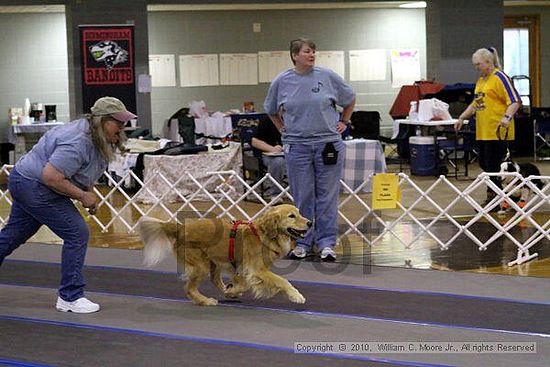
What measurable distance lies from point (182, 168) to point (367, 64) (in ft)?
21.1

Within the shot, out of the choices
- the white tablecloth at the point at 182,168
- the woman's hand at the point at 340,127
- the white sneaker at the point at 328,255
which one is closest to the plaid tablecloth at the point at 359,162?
the white tablecloth at the point at 182,168

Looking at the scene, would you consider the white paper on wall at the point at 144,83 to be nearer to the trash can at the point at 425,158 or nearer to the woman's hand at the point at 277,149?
the trash can at the point at 425,158

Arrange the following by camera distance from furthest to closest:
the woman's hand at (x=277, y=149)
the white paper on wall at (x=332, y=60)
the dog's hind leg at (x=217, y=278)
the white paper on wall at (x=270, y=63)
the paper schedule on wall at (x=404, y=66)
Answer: the paper schedule on wall at (x=404, y=66) < the white paper on wall at (x=332, y=60) < the white paper on wall at (x=270, y=63) < the woman's hand at (x=277, y=149) < the dog's hind leg at (x=217, y=278)

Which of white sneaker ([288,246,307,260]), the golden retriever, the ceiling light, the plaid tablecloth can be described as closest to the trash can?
the plaid tablecloth

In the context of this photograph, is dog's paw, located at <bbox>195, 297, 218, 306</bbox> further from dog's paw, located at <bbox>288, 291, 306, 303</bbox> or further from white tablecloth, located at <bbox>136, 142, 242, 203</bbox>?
white tablecloth, located at <bbox>136, 142, 242, 203</bbox>

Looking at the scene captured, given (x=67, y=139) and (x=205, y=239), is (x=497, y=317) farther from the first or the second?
(x=67, y=139)

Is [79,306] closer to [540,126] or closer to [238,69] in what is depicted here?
[540,126]

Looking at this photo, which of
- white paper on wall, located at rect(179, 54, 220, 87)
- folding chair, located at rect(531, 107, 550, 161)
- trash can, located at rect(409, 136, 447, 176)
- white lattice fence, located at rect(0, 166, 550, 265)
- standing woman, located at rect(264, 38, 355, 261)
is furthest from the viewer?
white paper on wall, located at rect(179, 54, 220, 87)

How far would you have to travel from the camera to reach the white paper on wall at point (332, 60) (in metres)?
15.5

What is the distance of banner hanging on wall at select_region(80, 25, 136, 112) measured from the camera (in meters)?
11.9

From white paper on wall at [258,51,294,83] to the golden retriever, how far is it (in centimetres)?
1032

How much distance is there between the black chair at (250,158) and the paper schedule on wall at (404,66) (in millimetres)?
5481

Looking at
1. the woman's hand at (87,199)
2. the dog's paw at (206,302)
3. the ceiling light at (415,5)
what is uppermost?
the ceiling light at (415,5)

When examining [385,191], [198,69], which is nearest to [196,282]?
[385,191]
